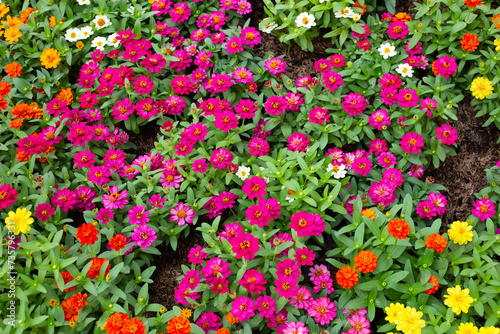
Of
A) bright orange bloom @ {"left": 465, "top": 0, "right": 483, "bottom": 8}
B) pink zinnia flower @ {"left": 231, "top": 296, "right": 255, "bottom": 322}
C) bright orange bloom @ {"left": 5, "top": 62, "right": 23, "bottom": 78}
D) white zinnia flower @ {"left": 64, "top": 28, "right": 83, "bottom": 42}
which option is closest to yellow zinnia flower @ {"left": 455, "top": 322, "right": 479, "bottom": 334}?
pink zinnia flower @ {"left": 231, "top": 296, "right": 255, "bottom": 322}

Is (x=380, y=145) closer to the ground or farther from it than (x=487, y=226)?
farther from it

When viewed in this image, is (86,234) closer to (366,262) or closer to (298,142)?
(298,142)

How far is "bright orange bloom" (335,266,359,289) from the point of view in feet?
9.31

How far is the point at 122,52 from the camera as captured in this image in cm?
414

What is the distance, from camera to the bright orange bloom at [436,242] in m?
2.84

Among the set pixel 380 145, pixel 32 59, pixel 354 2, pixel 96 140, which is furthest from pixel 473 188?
pixel 32 59

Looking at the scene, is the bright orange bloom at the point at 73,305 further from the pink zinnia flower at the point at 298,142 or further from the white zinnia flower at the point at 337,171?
the white zinnia flower at the point at 337,171

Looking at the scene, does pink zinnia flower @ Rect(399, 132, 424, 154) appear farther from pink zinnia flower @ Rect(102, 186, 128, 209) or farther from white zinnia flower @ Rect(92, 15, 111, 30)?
white zinnia flower @ Rect(92, 15, 111, 30)

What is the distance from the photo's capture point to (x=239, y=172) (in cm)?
356

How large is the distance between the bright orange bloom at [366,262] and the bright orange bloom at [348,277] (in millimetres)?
56

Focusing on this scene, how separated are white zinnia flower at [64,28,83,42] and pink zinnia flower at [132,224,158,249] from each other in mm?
2332

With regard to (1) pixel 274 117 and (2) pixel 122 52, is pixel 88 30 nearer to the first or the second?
(2) pixel 122 52

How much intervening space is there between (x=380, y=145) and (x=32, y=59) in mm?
3674

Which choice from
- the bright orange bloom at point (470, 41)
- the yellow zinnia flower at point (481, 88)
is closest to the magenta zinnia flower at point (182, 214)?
the yellow zinnia flower at point (481, 88)
